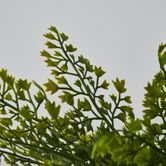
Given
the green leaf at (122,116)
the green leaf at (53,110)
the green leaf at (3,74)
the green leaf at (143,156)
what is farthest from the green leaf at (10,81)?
the green leaf at (143,156)

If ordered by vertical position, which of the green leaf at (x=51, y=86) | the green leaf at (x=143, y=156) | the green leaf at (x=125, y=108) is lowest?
the green leaf at (x=143, y=156)

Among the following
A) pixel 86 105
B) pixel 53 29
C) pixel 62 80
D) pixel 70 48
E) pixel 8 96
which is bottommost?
pixel 86 105

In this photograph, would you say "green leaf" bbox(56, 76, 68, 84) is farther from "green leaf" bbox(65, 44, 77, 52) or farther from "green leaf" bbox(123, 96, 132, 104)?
"green leaf" bbox(123, 96, 132, 104)

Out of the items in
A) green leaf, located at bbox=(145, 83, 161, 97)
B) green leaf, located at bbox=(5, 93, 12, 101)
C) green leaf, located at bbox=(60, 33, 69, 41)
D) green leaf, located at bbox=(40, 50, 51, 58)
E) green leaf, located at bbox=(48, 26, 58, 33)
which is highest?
green leaf, located at bbox=(48, 26, 58, 33)

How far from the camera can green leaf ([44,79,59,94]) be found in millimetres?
2100

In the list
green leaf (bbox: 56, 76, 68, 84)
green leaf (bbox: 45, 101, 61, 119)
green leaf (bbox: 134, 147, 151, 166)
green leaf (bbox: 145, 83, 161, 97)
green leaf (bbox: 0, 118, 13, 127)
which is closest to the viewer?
green leaf (bbox: 134, 147, 151, 166)

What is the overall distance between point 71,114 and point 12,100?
1.21ft

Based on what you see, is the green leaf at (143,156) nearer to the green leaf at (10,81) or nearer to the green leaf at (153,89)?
the green leaf at (153,89)

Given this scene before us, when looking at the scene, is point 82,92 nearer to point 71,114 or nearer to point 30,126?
point 71,114

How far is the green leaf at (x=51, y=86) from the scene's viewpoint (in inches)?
82.7

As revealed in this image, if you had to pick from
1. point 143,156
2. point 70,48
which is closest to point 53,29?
point 70,48

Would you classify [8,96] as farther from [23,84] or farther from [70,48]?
[70,48]

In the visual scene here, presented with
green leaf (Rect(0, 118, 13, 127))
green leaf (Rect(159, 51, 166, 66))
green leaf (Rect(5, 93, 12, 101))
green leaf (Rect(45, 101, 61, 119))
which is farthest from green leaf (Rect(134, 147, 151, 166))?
green leaf (Rect(5, 93, 12, 101))

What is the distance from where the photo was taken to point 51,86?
211 centimetres
